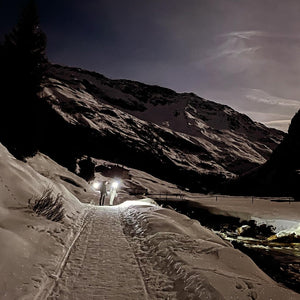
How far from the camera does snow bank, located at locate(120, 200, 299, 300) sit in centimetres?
395

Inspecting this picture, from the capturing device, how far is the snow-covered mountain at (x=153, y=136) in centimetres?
6894

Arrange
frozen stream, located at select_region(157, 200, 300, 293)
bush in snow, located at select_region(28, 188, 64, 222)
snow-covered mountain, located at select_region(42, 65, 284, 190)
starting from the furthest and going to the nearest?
snow-covered mountain, located at select_region(42, 65, 284, 190) → frozen stream, located at select_region(157, 200, 300, 293) → bush in snow, located at select_region(28, 188, 64, 222)

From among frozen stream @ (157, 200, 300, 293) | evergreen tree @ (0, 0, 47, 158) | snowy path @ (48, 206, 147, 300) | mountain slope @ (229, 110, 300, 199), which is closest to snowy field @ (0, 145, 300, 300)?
snowy path @ (48, 206, 147, 300)

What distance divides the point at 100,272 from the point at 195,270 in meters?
1.89

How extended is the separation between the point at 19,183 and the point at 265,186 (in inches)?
2171

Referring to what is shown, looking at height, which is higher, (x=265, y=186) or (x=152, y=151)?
(x=152, y=151)

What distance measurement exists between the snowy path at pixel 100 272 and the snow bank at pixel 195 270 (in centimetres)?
28

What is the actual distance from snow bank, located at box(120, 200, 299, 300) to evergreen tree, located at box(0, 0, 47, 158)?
1561 cm

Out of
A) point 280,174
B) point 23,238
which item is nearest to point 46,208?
point 23,238

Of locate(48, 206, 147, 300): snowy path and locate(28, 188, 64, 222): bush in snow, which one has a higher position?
locate(28, 188, 64, 222): bush in snow

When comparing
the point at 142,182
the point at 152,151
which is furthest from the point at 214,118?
Result: the point at 142,182

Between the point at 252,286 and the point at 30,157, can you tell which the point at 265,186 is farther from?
the point at 252,286

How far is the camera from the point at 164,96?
17050cm

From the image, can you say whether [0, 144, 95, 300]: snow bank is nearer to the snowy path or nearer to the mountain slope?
the snowy path
